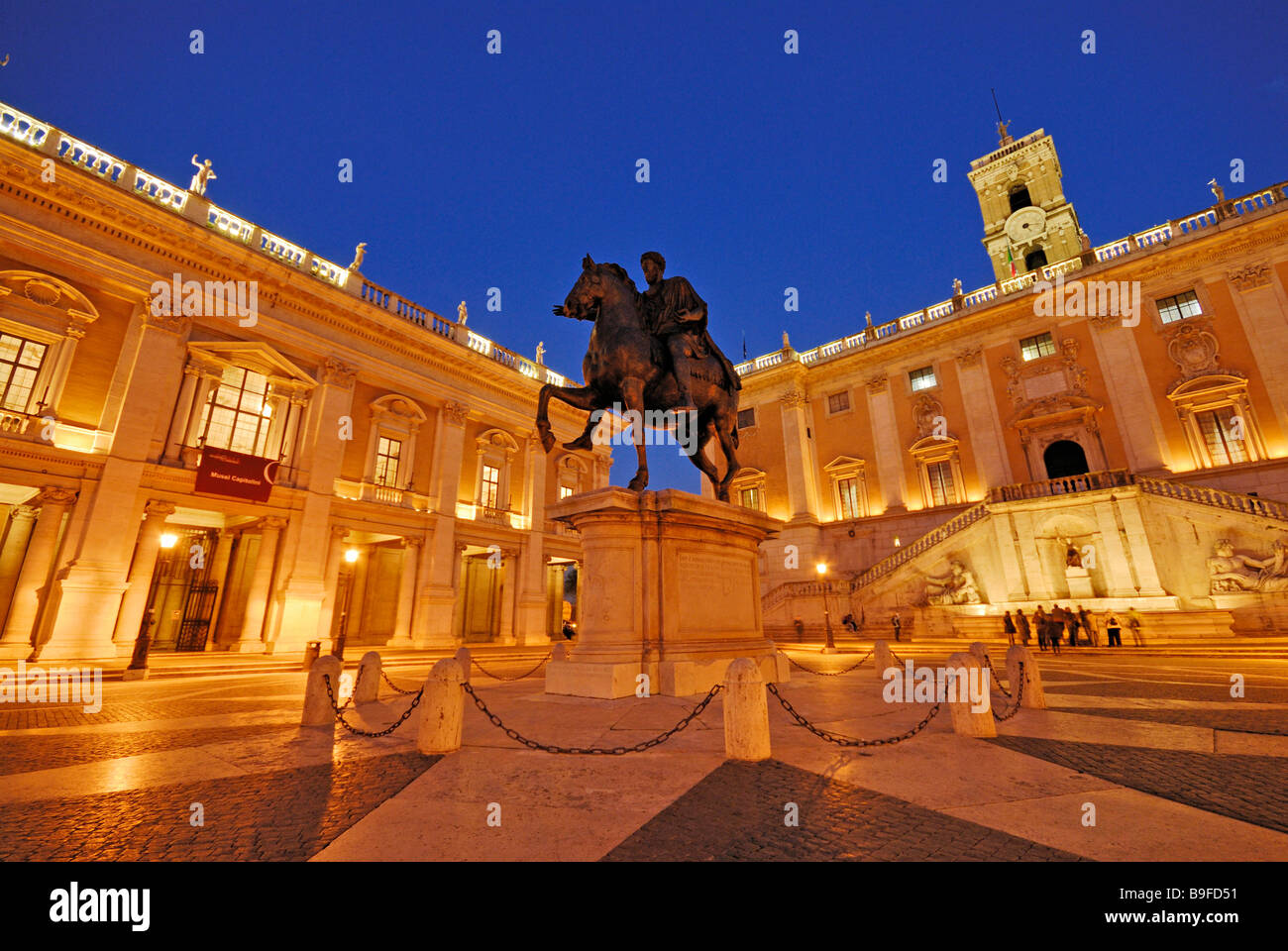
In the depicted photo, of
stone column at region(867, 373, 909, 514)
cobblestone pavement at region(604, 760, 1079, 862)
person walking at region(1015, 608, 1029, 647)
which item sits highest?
stone column at region(867, 373, 909, 514)

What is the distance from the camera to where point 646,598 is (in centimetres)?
639

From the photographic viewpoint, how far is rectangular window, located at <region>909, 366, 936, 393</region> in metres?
26.5

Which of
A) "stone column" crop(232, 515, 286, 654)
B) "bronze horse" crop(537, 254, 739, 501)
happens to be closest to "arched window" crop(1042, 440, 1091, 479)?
"bronze horse" crop(537, 254, 739, 501)

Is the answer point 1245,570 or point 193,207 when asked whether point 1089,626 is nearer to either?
point 1245,570

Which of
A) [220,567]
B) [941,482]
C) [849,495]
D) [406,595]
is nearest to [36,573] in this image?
[220,567]

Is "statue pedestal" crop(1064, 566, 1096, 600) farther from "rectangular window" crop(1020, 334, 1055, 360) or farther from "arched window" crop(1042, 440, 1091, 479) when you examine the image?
"rectangular window" crop(1020, 334, 1055, 360)

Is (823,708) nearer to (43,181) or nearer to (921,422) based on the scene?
(43,181)

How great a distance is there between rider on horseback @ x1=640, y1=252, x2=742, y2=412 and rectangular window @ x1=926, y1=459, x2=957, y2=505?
21.9m

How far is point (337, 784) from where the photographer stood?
3.38 m

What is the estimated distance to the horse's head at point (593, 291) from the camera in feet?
22.7

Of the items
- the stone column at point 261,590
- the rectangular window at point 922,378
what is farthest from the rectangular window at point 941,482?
the stone column at point 261,590

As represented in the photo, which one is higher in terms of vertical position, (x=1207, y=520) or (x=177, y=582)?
(x=1207, y=520)

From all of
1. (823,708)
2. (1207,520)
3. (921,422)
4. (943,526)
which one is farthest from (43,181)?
(1207,520)
